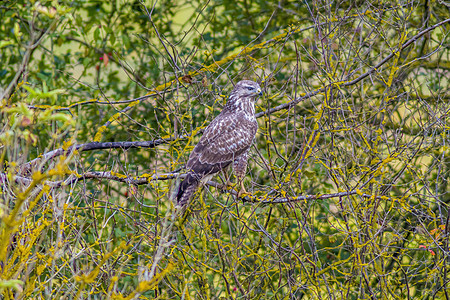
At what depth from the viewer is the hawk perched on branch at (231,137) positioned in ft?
17.2

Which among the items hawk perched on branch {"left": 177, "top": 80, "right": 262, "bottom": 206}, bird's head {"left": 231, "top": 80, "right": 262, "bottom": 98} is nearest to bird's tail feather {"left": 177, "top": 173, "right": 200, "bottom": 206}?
hawk perched on branch {"left": 177, "top": 80, "right": 262, "bottom": 206}

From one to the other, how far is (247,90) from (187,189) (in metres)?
1.13

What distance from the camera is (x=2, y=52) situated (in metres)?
7.40

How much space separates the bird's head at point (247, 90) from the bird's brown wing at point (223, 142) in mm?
209

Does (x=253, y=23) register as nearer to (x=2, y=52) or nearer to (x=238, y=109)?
(x=238, y=109)

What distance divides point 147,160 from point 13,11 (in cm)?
237

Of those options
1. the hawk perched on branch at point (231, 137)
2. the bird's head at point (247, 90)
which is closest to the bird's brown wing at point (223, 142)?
the hawk perched on branch at point (231, 137)

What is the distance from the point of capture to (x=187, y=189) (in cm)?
491

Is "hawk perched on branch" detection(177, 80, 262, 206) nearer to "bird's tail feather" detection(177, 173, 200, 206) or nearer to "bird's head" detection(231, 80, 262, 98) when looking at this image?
"bird's head" detection(231, 80, 262, 98)

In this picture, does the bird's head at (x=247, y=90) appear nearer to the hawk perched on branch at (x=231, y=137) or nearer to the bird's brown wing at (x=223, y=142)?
the hawk perched on branch at (x=231, y=137)

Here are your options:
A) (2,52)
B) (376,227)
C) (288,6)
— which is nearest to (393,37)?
(288,6)

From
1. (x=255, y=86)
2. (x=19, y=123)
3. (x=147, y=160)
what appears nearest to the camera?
(x=19, y=123)

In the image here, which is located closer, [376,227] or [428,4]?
[376,227]

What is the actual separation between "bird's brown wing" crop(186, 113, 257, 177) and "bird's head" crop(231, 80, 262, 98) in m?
0.21
